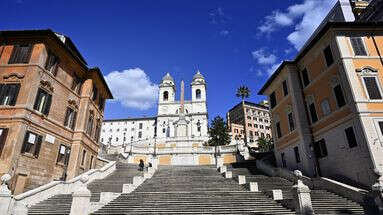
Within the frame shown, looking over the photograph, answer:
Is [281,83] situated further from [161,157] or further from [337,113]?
[161,157]

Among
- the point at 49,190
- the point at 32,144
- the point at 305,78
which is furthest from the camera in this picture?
the point at 305,78

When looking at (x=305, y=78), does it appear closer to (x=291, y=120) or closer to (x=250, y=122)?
(x=291, y=120)

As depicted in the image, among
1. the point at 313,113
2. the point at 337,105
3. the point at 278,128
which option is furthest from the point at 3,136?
the point at 278,128

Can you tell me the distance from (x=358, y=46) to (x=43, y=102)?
25979mm

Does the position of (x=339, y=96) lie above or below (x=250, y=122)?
below

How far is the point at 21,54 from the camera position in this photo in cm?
1989

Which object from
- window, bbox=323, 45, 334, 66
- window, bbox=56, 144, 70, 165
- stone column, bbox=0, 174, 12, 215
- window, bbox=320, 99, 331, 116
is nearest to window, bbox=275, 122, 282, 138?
window, bbox=320, 99, 331, 116

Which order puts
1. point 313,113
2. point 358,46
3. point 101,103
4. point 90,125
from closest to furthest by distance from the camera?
point 358,46 < point 313,113 < point 90,125 < point 101,103

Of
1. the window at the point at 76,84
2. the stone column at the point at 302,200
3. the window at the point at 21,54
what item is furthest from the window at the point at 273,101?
the window at the point at 21,54

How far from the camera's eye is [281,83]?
26.7m

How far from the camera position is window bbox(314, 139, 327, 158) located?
20466mm

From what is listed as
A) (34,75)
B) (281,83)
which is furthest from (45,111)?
(281,83)

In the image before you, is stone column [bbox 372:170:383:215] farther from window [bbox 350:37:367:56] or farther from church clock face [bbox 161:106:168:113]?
church clock face [bbox 161:106:168:113]

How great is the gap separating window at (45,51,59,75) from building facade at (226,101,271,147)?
7827cm
